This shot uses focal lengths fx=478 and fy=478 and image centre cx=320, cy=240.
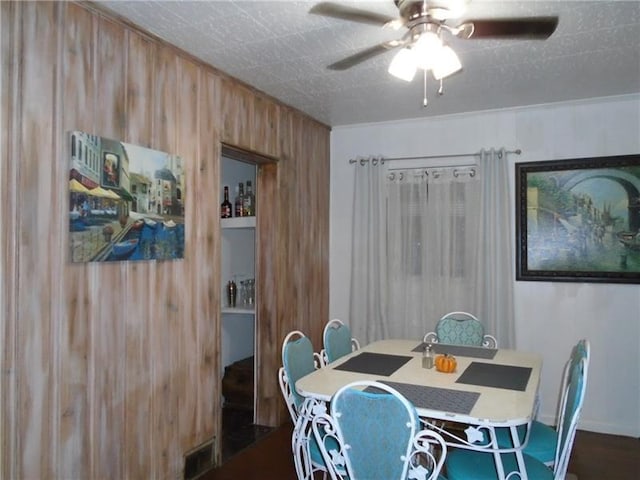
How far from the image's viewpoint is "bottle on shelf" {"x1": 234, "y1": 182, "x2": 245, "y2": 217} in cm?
421

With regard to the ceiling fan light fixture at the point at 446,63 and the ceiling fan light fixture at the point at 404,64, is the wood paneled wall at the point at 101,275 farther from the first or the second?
the ceiling fan light fixture at the point at 446,63

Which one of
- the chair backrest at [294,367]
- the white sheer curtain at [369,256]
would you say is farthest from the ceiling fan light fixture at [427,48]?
the white sheer curtain at [369,256]

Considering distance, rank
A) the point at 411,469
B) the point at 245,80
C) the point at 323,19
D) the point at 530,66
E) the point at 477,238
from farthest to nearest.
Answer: the point at 477,238 → the point at 245,80 → the point at 530,66 → the point at 323,19 → the point at 411,469

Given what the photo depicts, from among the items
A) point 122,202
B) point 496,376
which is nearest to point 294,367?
point 496,376

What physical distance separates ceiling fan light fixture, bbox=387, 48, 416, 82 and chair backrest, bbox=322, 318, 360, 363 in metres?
1.60

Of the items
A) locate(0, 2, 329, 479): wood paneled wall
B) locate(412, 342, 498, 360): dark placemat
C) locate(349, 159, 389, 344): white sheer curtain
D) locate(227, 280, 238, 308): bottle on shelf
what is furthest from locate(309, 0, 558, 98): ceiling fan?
locate(227, 280, 238, 308): bottle on shelf

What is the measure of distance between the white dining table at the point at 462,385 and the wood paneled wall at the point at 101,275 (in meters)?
0.84

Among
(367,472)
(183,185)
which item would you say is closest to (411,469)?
(367,472)

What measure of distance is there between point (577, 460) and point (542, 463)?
1.24 meters

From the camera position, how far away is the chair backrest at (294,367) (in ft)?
8.26

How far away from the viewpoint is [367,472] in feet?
5.92

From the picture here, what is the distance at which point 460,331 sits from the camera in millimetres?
3453

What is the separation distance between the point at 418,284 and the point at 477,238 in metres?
0.64

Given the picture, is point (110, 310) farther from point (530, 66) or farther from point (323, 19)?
point (530, 66)
